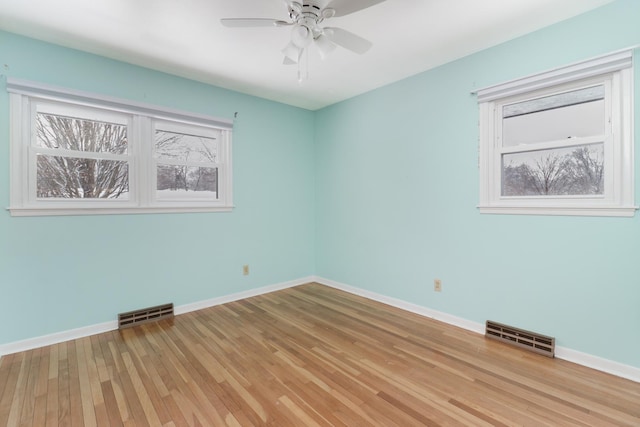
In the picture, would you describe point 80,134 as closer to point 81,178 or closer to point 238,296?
point 81,178

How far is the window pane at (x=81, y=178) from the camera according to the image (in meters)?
2.56

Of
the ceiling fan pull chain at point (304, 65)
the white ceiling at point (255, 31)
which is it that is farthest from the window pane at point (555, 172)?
the ceiling fan pull chain at point (304, 65)

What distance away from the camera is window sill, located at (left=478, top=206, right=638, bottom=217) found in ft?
6.57

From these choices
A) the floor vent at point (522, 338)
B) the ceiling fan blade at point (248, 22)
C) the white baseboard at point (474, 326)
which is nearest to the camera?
the ceiling fan blade at point (248, 22)

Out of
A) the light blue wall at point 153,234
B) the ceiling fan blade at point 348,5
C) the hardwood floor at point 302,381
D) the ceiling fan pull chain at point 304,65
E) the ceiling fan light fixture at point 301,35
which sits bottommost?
the hardwood floor at point 302,381

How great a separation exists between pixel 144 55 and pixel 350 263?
10.6 feet

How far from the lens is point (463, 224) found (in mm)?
2814

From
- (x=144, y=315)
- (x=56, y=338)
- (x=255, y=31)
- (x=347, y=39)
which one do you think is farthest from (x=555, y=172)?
(x=56, y=338)

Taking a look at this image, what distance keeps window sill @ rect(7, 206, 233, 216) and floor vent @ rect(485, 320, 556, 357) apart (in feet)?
10.2

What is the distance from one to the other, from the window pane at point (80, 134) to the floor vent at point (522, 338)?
3.90 meters

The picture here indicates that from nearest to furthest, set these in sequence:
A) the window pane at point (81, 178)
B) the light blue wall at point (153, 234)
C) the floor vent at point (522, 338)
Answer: the floor vent at point (522, 338) < the light blue wall at point (153, 234) < the window pane at point (81, 178)

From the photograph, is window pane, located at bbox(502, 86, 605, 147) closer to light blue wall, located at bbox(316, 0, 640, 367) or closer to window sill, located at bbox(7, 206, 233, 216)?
light blue wall, located at bbox(316, 0, 640, 367)

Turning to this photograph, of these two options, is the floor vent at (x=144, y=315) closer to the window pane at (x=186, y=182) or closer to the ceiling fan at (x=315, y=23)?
the window pane at (x=186, y=182)

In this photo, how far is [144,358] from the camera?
228 cm
